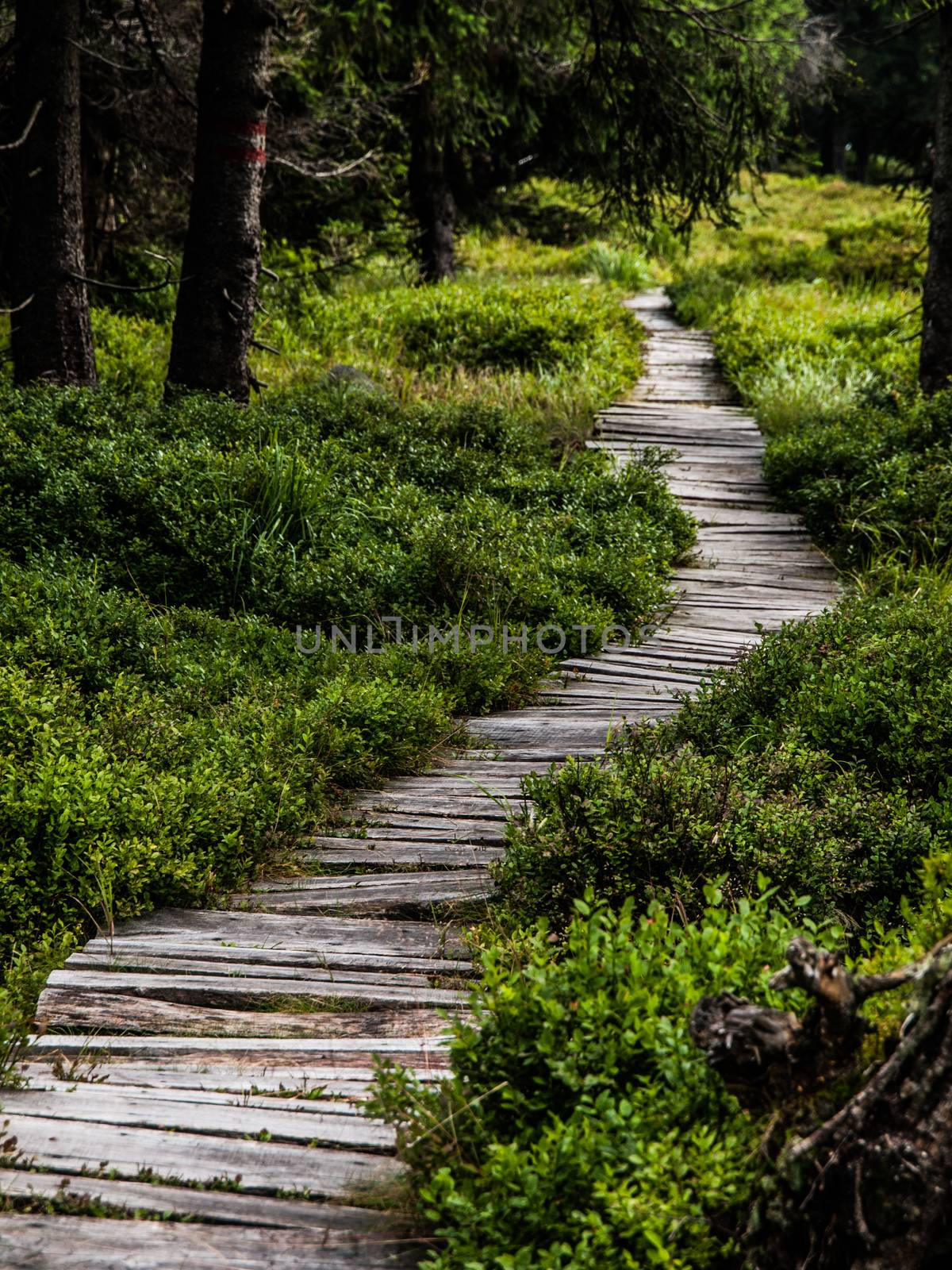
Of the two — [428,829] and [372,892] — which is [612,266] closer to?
[428,829]

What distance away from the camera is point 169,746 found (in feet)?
15.7

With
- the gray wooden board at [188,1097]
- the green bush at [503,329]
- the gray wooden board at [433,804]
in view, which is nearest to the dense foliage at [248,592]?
the gray wooden board at [433,804]

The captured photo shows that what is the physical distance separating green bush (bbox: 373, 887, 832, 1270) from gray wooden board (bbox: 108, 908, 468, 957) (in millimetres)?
1116

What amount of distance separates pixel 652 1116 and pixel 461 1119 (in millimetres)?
472

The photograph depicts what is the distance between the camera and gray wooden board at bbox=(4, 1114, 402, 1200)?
2.50 meters

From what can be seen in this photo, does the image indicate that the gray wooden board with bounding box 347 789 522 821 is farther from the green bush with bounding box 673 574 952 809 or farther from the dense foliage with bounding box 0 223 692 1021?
the green bush with bounding box 673 574 952 809

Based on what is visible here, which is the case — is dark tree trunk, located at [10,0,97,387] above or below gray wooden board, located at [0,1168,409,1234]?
above

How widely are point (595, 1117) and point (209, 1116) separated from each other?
1.02 metres

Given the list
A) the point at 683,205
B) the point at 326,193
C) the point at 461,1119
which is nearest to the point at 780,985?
the point at 461,1119

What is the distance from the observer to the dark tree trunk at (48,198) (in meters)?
9.09

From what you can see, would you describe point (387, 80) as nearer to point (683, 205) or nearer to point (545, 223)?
point (545, 223)

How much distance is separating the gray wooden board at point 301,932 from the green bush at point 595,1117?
3.66 ft

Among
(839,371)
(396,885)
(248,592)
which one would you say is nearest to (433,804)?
(396,885)

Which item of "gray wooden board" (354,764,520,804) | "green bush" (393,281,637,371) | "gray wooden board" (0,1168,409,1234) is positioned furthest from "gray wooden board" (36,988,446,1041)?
"green bush" (393,281,637,371)
